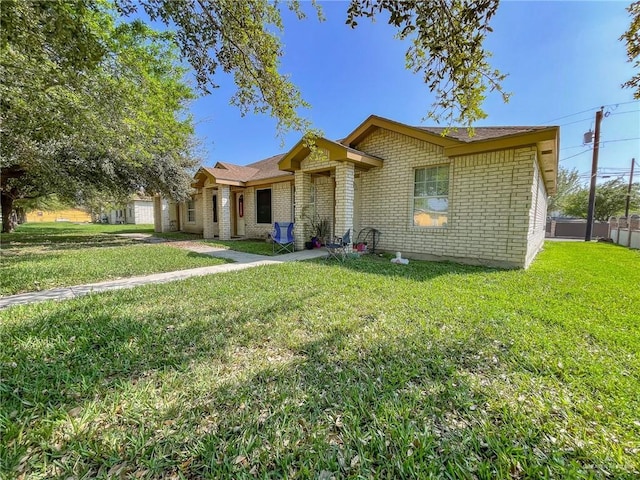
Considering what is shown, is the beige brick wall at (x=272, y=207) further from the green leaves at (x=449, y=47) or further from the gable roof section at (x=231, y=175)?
the green leaves at (x=449, y=47)

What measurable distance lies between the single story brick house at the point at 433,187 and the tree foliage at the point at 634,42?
222cm

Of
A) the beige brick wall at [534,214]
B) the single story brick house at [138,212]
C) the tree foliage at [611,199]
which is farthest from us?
the single story brick house at [138,212]

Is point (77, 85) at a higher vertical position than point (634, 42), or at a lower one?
higher

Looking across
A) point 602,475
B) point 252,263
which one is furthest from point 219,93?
point 602,475

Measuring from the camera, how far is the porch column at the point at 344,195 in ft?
26.5

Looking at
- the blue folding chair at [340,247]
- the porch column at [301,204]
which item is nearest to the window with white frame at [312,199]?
the porch column at [301,204]

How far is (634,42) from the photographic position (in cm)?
334

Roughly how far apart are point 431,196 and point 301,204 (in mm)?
4154

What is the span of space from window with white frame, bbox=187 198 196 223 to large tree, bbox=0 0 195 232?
7.96 meters

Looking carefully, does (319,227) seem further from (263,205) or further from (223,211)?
(223,211)

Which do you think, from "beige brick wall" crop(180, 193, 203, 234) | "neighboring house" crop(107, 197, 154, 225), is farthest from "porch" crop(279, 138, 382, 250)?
"neighboring house" crop(107, 197, 154, 225)

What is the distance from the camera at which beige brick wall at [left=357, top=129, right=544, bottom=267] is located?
640 centimetres

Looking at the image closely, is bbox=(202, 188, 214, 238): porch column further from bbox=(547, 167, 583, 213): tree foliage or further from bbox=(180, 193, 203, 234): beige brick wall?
bbox=(547, 167, 583, 213): tree foliage

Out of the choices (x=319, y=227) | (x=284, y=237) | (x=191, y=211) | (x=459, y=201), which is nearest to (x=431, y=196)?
(x=459, y=201)
